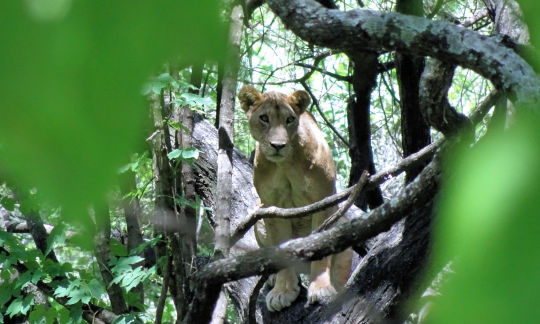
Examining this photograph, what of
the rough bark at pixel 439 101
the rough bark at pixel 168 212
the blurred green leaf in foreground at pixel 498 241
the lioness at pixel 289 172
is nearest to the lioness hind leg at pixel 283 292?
the lioness at pixel 289 172

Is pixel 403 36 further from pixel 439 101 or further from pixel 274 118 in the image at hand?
pixel 274 118

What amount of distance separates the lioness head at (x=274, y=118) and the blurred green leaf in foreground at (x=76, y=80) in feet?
15.4

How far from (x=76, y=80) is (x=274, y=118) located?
5043 mm

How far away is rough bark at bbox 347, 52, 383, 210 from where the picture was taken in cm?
685

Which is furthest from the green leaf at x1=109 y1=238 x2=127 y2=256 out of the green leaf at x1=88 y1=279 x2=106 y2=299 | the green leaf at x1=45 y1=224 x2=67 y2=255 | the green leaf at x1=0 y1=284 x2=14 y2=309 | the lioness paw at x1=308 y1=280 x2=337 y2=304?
the lioness paw at x1=308 y1=280 x2=337 y2=304

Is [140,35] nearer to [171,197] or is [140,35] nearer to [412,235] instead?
[412,235]

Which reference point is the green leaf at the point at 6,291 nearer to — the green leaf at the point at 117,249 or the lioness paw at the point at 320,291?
the green leaf at the point at 117,249

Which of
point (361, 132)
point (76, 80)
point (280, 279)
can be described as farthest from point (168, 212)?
point (76, 80)

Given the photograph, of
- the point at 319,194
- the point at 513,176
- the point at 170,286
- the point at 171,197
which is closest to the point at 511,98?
the point at 513,176

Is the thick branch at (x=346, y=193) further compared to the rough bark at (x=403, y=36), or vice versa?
the thick branch at (x=346, y=193)

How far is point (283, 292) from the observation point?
504cm

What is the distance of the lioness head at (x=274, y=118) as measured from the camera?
5.17 metres

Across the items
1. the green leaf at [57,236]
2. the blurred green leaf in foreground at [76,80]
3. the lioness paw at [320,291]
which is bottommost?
the blurred green leaf in foreground at [76,80]

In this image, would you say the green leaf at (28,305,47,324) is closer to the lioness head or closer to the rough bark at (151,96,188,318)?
the rough bark at (151,96,188,318)
